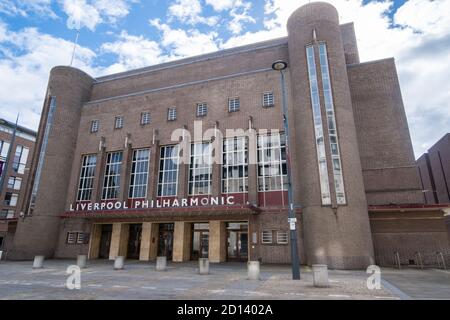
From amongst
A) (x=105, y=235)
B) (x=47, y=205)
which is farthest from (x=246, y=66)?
(x=47, y=205)

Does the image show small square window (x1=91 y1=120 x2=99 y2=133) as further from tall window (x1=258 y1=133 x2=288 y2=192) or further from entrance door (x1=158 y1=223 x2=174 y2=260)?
tall window (x1=258 y1=133 x2=288 y2=192)

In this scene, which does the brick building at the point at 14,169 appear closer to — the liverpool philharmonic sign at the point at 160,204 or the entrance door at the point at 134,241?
the liverpool philharmonic sign at the point at 160,204

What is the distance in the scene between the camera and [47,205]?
27.8 m

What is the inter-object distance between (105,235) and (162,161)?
9536 mm

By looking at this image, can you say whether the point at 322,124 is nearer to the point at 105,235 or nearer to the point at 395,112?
the point at 395,112

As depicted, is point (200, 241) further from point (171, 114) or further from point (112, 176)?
point (171, 114)

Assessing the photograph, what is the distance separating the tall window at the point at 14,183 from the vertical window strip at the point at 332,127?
60.2m

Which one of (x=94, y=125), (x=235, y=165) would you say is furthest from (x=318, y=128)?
(x=94, y=125)

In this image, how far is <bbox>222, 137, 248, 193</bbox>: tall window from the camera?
78.3ft

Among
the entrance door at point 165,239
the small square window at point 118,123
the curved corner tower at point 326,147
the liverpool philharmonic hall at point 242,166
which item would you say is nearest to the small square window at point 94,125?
the liverpool philharmonic hall at point 242,166

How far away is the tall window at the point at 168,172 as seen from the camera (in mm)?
25875

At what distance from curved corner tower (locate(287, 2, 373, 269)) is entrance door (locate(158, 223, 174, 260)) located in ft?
40.0

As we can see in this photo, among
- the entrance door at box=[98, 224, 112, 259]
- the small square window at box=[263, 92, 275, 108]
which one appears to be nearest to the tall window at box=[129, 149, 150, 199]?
the entrance door at box=[98, 224, 112, 259]

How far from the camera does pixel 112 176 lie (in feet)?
93.1
